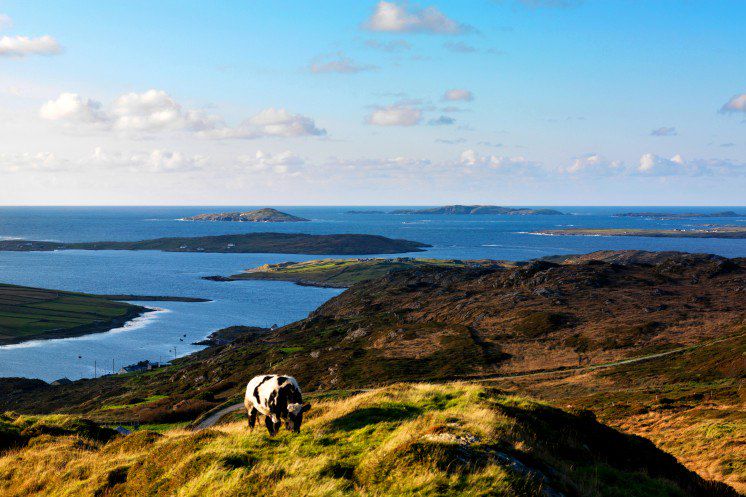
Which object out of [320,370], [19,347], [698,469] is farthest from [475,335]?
[19,347]

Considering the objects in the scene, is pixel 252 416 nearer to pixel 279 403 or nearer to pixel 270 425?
pixel 270 425

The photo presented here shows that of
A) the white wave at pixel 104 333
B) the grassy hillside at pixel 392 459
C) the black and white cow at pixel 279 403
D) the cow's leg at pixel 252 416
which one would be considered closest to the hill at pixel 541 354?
the grassy hillside at pixel 392 459

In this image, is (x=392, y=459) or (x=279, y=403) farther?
(x=279, y=403)

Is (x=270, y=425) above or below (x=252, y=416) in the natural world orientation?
above

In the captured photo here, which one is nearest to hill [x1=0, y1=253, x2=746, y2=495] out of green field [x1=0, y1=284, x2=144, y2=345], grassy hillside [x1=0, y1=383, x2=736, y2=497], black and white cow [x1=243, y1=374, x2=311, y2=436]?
grassy hillside [x1=0, y1=383, x2=736, y2=497]

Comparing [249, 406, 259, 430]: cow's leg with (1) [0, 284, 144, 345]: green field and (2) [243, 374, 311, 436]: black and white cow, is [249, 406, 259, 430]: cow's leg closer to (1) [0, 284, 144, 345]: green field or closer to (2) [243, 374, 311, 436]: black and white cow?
(2) [243, 374, 311, 436]: black and white cow

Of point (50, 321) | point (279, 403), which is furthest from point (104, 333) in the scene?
point (279, 403)

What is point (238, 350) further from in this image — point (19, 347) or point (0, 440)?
point (0, 440)
